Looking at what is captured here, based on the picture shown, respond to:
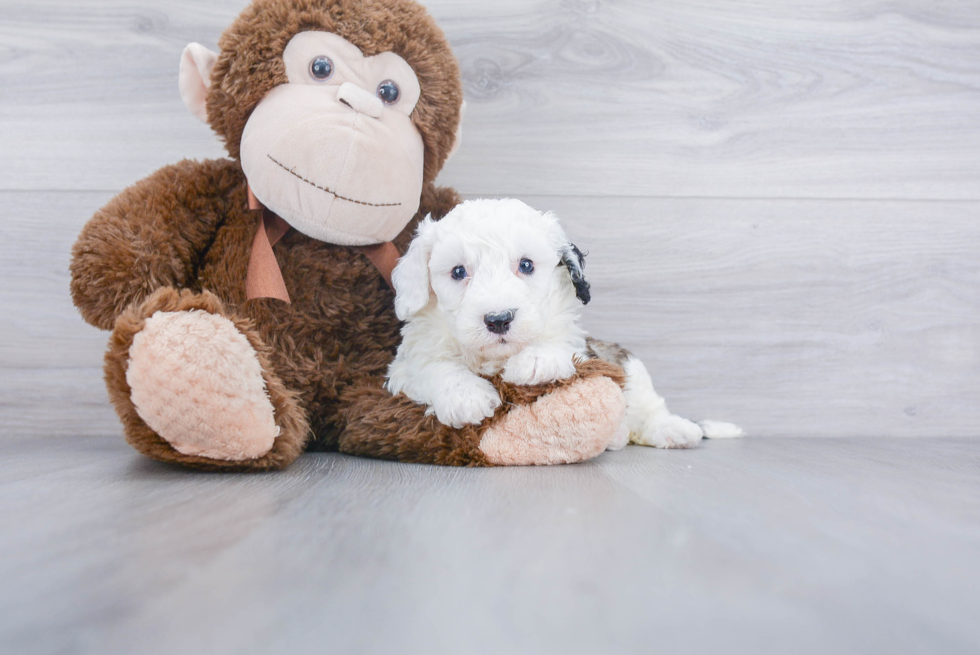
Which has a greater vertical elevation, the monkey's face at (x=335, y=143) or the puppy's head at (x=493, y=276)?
the monkey's face at (x=335, y=143)

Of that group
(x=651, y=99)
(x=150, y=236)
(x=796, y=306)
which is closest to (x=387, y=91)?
(x=150, y=236)

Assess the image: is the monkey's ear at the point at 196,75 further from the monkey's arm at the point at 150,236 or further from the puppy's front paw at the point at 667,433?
the puppy's front paw at the point at 667,433

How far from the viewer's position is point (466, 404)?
30.4 inches

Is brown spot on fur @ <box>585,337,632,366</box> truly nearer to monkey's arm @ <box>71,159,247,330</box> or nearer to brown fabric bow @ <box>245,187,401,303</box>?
brown fabric bow @ <box>245,187,401,303</box>

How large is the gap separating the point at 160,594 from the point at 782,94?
130 cm

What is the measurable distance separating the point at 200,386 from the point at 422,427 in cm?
27

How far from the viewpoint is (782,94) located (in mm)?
1236

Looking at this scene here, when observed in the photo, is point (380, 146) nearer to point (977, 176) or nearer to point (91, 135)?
point (91, 135)

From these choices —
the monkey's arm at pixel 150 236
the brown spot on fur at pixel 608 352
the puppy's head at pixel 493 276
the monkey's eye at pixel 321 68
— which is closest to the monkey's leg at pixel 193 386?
the monkey's arm at pixel 150 236

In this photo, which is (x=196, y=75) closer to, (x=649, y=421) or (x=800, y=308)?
(x=649, y=421)

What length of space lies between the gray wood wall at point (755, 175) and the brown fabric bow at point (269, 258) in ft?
1.12

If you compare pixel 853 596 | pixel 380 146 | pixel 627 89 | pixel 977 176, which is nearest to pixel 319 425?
pixel 380 146

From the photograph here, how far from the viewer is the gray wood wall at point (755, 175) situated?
1.22 m

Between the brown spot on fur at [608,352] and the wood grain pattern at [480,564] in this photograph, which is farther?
the brown spot on fur at [608,352]
